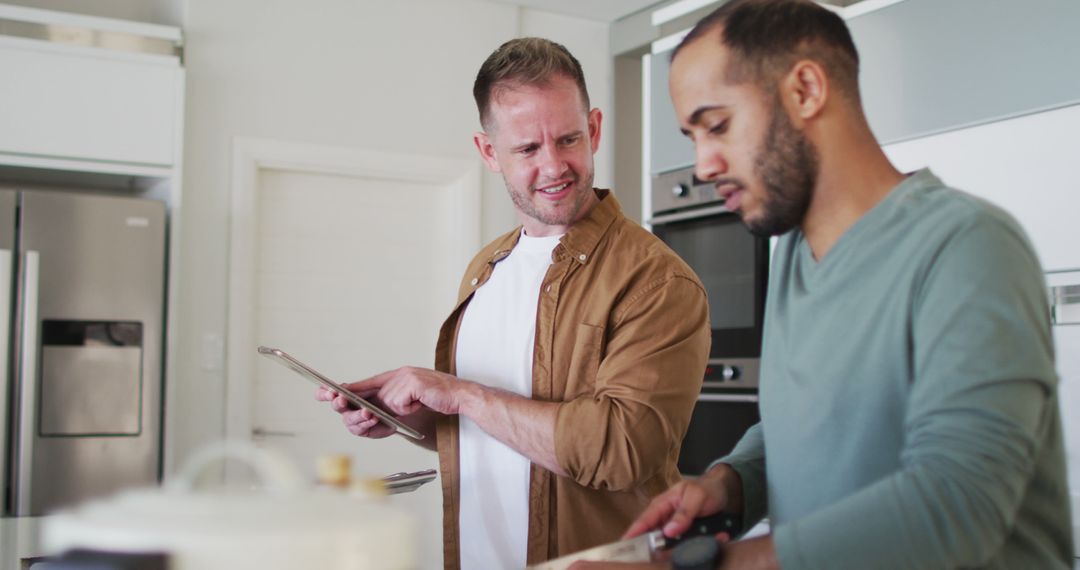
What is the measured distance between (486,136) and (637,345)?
47cm

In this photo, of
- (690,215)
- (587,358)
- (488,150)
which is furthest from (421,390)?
(690,215)

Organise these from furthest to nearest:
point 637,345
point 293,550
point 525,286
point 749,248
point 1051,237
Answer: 1. point 749,248
2. point 1051,237
3. point 525,286
4. point 637,345
5. point 293,550

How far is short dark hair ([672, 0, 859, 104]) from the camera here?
89cm

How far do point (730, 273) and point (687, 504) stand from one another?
230 cm

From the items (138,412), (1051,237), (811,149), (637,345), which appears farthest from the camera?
(138,412)

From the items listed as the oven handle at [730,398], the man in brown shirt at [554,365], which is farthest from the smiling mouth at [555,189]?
the oven handle at [730,398]

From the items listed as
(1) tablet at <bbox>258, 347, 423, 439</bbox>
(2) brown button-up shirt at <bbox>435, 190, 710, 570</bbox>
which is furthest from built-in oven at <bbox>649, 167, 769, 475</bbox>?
(1) tablet at <bbox>258, 347, 423, 439</bbox>

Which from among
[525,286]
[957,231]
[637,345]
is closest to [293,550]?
[957,231]

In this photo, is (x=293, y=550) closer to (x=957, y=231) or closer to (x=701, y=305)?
(x=957, y=231)

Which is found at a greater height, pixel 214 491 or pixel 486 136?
pixel 486 136

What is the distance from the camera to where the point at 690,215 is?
3.34 m

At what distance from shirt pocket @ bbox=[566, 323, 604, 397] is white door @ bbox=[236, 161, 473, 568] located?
2.60 m

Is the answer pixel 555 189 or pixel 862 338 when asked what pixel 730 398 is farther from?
pixel 862 338

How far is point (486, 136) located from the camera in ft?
5.40
